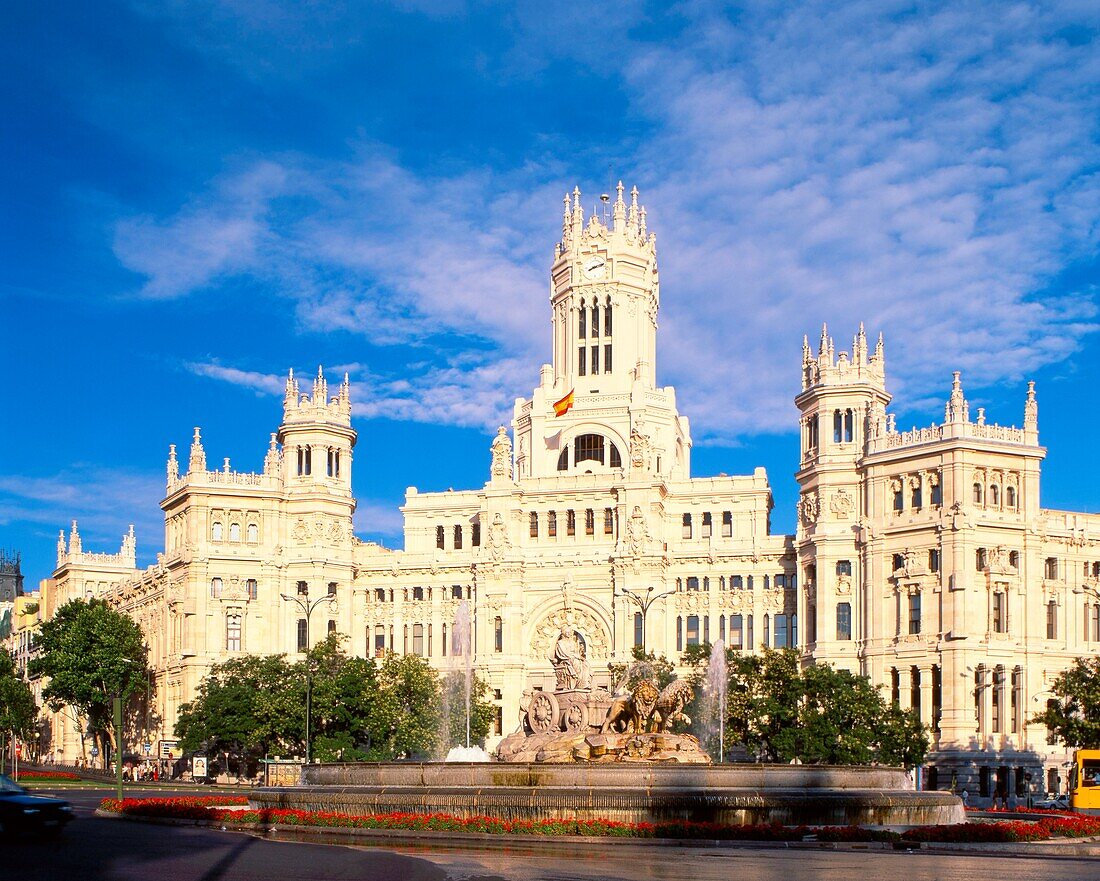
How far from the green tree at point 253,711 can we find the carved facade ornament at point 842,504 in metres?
42.6

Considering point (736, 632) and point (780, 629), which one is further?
point (736, 632)

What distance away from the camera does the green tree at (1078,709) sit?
94938 millimetres

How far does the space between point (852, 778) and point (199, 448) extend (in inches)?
3765

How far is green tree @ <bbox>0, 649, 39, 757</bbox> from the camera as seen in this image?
142 meters

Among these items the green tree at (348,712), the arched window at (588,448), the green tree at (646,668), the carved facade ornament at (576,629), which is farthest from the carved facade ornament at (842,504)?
the green tree at (348,712)

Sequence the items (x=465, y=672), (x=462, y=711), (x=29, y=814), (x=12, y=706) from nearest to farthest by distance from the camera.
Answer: (x=29, y=814)
(x=462, y=711)
(x=465, y=672)
(x=12, y=706)

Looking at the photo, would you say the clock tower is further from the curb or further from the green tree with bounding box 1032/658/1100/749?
the curb

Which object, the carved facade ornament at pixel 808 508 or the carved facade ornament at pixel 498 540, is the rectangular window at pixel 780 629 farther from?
the carved facade ornament at pixel 498 540

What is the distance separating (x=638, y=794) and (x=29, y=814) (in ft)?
57.4

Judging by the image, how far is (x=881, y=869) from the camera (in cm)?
3625

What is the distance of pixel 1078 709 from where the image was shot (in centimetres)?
9881

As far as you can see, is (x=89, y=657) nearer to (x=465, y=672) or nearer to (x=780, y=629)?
(x=465, y=672)

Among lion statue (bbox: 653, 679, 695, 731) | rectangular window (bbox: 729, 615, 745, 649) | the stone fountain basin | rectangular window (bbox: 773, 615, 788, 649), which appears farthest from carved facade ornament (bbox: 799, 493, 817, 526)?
the stone fountain basin

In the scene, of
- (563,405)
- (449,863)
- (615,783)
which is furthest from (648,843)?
(563,405)
